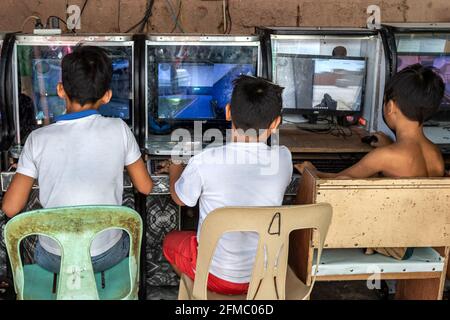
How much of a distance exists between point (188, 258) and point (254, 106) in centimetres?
56

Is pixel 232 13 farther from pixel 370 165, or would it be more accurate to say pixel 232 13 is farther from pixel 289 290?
pixel 289 290

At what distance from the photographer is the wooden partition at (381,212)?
196cm

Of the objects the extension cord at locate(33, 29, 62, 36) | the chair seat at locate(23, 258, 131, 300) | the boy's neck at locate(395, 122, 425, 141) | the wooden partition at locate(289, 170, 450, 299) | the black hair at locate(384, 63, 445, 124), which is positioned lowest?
the chair seat at locate(23, 258, 131, 300)

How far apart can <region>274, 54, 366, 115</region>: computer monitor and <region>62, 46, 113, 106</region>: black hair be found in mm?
1397

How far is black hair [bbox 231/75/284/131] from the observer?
75.3 inches

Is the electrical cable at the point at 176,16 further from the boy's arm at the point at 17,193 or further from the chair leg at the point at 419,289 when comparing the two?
the boy's arm at the point at 17,193

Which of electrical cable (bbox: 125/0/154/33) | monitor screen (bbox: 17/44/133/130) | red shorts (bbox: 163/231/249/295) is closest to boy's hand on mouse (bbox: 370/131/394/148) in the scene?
red shorts (bbox: 163/231/249/295)

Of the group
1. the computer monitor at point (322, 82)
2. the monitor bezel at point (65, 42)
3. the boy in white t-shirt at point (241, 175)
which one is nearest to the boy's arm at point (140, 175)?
the boy in white t-shirt at point (241, 175)

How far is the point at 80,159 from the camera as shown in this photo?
73.1 inches

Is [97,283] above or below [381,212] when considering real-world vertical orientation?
below

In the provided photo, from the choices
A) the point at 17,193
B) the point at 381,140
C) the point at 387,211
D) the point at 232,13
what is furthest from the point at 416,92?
the point at 232,13

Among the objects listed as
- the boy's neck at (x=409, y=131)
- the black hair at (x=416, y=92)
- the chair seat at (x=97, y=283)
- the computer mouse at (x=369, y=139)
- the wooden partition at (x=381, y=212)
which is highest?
the black hair at (x=416, y=92)

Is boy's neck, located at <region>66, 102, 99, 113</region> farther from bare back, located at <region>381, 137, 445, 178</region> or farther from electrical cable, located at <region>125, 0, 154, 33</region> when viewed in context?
electrical cable, located at <region>125, 0, 154, 33</region>

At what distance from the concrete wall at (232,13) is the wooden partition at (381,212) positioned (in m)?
2.14
